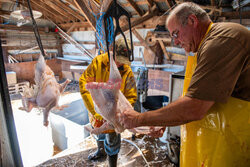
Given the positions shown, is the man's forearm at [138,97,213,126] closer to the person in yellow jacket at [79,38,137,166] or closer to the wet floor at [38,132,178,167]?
the person in yellow jacket at [79,38,137,166]

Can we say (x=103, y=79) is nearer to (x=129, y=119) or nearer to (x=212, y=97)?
(x=129, y=119)

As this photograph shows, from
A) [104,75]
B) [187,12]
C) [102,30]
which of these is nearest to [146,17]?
[102,30]

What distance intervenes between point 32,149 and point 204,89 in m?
3.50

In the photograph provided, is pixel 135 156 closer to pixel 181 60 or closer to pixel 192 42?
pixel 192 42

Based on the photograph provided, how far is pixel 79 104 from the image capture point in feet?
12.5

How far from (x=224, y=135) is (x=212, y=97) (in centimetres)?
32

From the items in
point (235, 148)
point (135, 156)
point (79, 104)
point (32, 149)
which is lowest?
point (32, 149)

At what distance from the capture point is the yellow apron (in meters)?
0.81

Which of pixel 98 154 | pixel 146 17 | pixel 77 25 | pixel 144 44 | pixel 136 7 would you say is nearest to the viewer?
pixel 98 154

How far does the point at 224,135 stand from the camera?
2.78 ft

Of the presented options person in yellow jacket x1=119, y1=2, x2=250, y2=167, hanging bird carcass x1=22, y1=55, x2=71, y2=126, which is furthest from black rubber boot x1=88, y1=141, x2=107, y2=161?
person in yellow jacket x1=119, y1=2, x2=250, y2=167

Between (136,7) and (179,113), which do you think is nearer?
(179,113)

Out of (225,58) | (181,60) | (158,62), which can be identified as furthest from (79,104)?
(225,58)

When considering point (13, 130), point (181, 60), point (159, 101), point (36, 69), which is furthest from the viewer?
point (181, 60)
